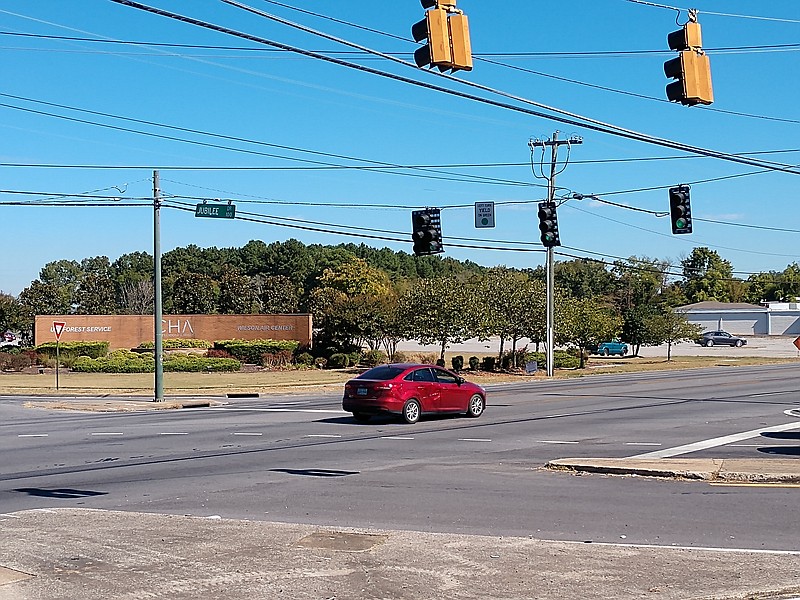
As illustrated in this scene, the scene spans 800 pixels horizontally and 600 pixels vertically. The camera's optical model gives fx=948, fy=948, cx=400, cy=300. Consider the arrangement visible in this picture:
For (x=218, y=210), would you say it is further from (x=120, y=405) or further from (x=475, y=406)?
(x=475, y=406)

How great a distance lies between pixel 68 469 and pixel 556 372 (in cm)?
4149

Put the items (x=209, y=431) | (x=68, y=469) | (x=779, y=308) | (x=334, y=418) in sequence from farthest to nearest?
(x=779, y=308) < (x=334, y=418) < (x=209, y=431) < (x=68, y=469)

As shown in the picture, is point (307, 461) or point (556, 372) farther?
point (556, 372)

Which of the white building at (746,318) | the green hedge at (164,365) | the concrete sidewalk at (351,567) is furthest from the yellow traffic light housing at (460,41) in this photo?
the white building at (746,318)

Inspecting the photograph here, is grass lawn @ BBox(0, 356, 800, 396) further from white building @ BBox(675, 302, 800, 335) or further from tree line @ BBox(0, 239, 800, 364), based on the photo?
white building @ BBox(675, 302, 800, 335)

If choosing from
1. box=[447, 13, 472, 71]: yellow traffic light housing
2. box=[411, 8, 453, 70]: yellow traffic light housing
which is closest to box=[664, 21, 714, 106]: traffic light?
box=[447, 13, 472, 71]: yellow traffic light housing

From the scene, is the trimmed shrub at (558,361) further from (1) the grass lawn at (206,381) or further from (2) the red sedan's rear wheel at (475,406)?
(2) the red sedan's rear wheel at (475,406)

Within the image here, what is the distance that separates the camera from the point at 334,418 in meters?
26.2

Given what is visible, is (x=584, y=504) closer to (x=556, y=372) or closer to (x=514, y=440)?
(x=514, y=440)

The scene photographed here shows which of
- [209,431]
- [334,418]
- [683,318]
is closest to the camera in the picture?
[209,431]

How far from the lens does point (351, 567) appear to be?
8.52 metres

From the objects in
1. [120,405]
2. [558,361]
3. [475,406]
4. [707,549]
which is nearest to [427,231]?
[475,406]

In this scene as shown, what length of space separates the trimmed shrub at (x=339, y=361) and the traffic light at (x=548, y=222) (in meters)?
31.7

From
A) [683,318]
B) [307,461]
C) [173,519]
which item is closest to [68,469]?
[307,461]
